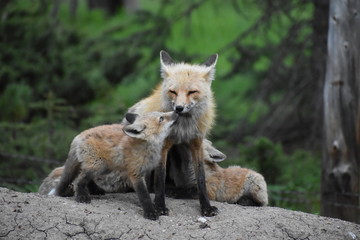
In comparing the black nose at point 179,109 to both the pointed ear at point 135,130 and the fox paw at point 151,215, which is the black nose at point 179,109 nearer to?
the pointed ear at point 135,130

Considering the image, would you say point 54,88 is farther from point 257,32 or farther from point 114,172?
point 114,172

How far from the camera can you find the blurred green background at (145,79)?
10945mm

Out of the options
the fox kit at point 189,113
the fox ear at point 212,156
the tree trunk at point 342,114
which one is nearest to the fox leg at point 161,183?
the fox kit at point 189,113

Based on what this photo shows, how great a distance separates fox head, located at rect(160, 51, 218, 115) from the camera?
6426 mm

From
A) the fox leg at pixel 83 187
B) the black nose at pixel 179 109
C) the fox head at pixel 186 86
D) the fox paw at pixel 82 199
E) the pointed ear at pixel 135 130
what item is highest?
the fox head at pixel 186 86

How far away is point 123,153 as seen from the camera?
625 centimetres

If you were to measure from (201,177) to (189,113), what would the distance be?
2.46 feet

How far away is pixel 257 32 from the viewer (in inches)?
496

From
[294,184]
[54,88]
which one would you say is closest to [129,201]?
[294,184]

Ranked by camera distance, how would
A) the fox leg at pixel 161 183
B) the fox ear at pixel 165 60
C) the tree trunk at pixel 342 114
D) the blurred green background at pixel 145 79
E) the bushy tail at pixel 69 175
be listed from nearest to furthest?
the fox leg at pixel 161 183 → the bushy tail at pixel 69 175 → the fox ear at pixel 165 60 → the tree trunk at pixel 342 114 → the blurred green background at pixel 145 79

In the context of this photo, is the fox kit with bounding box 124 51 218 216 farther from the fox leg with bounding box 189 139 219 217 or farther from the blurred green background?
the blurred green background

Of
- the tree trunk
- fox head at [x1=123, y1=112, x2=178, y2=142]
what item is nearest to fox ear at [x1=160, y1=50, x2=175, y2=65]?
fox head at [x1=123, y1=112, x2=178, y2=142]

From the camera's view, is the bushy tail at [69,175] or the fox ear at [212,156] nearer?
the bushy tail at [69,175]

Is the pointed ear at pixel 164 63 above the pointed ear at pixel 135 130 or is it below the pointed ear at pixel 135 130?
above
